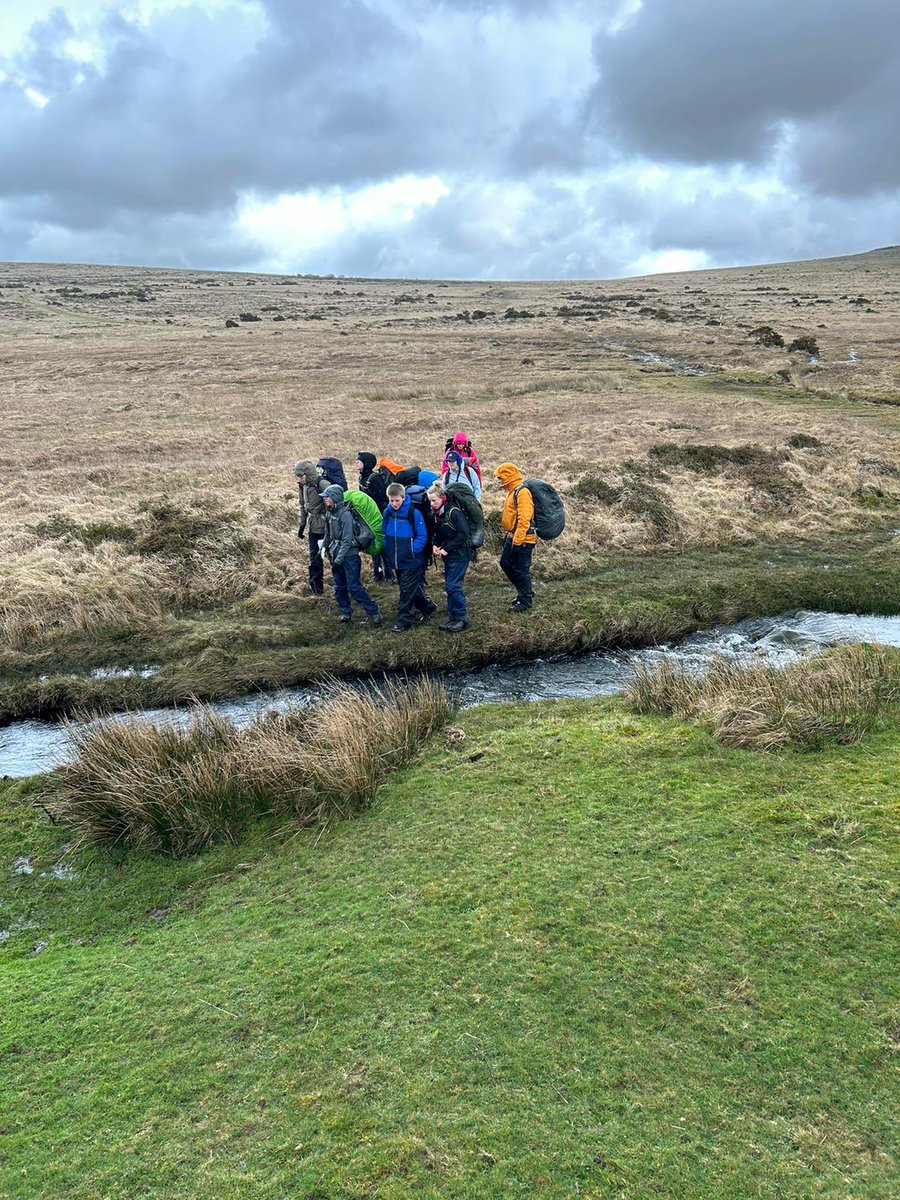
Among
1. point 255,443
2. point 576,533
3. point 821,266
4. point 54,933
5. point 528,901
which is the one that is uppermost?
point 821,266

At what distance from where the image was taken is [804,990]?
202 inches

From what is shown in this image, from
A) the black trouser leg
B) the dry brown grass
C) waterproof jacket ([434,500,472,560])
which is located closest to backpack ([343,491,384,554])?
waterproof jacket ([434,500,472,560])

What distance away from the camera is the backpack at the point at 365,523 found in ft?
41.1

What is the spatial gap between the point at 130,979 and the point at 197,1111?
1.54 m

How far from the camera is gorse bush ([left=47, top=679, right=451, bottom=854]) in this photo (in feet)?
25.7

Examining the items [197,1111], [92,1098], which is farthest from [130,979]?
[197,1111]

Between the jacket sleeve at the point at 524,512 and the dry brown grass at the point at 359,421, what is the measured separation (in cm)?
317

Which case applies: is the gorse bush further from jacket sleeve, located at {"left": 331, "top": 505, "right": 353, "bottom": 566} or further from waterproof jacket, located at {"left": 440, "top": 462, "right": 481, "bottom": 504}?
waterproof jacket, located at {"left": 440, "top": 462, "right": 481, "bottom": 504}

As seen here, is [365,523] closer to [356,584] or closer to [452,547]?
[356,584]

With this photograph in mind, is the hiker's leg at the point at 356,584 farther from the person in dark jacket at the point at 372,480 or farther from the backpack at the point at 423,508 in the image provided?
the person in dark jacket at the point at 372,480

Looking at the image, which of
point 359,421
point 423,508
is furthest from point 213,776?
point 359,421

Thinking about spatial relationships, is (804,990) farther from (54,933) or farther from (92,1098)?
(54,933)

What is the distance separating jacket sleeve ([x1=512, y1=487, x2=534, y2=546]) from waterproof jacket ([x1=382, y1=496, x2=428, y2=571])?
1.61 meters

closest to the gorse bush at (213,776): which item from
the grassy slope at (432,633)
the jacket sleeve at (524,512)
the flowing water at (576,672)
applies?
the flowing water at (576,672)
